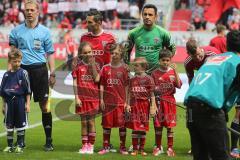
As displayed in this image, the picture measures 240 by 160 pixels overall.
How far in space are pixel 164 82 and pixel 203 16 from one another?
2566cm

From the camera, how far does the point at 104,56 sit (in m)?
12.1

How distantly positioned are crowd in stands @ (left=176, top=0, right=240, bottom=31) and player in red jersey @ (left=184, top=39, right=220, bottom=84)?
22161 millimetres

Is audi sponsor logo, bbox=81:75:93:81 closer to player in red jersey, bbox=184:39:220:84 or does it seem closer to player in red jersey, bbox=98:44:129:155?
player in red jersey, bbox=98:44:129:155

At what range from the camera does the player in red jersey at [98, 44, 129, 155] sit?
11828 mm

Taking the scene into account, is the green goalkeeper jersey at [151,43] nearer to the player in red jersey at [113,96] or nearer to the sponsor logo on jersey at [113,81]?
the player in red jersey at [113,96]

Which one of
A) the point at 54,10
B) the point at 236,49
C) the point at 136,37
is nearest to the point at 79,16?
the point at 54,10

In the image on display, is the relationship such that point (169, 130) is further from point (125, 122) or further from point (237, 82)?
point (237, 82)

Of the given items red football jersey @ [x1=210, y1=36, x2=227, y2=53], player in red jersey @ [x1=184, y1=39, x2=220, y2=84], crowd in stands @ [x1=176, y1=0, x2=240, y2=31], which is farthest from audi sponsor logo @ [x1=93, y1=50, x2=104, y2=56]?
crowd in stands @ [x1=176, y1=0, x2=240, y2=31]

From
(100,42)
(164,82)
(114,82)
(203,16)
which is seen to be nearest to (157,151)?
(164,82)

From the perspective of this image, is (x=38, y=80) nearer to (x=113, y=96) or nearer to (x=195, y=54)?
(x=113, y=96)

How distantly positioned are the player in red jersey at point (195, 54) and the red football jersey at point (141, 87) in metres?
0.65

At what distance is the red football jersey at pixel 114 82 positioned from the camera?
11.9m

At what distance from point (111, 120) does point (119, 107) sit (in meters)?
0.24

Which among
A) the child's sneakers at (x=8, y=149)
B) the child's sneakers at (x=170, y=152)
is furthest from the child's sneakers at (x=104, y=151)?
the child's sneakers at (x=8, y=149)
